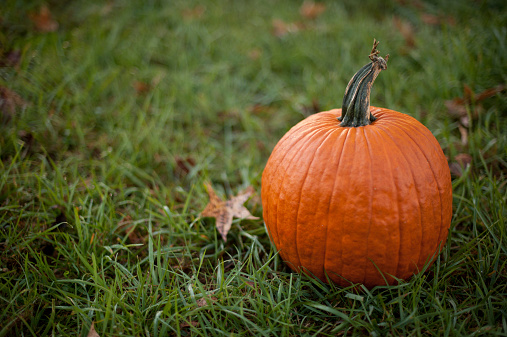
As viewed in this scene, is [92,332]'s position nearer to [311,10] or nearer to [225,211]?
[225,211]

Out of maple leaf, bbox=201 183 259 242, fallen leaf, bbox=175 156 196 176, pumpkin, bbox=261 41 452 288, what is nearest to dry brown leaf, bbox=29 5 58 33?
fallen leaf, bbox=175 156 196 176

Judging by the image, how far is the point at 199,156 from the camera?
2896mm

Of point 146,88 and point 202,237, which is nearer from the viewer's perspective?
point 202,237

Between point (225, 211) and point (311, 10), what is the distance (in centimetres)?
394

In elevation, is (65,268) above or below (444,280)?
below

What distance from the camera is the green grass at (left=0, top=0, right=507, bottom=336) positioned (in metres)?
1.55

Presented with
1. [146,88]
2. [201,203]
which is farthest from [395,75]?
[146,88]

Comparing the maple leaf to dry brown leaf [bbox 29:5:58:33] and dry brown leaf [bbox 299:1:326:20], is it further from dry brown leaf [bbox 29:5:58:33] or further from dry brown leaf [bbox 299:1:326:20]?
dry brown leaf [bbox 299:1:326:20]

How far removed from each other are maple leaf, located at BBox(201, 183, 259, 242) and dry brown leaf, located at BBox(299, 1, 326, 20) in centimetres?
369

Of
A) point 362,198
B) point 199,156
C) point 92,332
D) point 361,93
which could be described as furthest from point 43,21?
point 362,198

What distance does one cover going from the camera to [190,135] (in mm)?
3205

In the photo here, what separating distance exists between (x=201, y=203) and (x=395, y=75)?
2.47 meters

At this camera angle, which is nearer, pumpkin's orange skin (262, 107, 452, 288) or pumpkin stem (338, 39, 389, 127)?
pumpkin's orange skin (262, 107, 452, 288)

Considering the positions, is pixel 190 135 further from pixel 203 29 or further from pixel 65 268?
pixel 203 29
